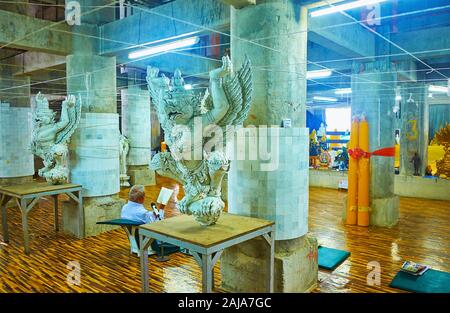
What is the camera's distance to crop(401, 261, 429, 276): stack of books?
384 cm

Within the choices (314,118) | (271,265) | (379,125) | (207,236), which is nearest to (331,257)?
(271,265)

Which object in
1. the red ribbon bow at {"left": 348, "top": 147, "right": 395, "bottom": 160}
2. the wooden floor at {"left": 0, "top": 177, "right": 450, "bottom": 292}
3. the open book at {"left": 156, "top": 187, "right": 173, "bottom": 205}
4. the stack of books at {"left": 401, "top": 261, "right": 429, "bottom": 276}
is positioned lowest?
the wooden floor at {"left": 0, "top": 177, "right": 450, "bottom": 292}

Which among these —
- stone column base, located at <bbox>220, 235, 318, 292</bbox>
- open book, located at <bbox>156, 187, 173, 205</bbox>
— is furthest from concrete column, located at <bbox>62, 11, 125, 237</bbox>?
stone column base, located at <bbox>220, 235, 318, 292</bbox>

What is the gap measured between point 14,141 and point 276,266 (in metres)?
7.07

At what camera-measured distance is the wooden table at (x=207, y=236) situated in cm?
241

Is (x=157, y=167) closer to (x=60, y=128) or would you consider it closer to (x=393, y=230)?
(x=60, y=128)

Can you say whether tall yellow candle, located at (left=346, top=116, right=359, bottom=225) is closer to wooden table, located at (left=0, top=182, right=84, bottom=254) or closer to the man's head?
the man's head

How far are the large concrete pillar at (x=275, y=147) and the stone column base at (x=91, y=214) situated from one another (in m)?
3.22

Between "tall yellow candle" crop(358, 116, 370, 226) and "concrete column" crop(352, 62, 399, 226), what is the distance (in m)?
0.11

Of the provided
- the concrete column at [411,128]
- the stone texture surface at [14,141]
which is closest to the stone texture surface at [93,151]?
the stone texture surface at [14,141]

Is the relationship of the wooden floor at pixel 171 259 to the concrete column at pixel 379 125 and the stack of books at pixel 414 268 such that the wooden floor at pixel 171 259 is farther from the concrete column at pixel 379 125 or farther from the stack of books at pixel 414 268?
the concrete column at pixel 379 125

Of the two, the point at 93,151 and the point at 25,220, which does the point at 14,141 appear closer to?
the point at 93,151

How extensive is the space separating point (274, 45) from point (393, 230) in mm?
4234

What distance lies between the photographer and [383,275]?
396cm
